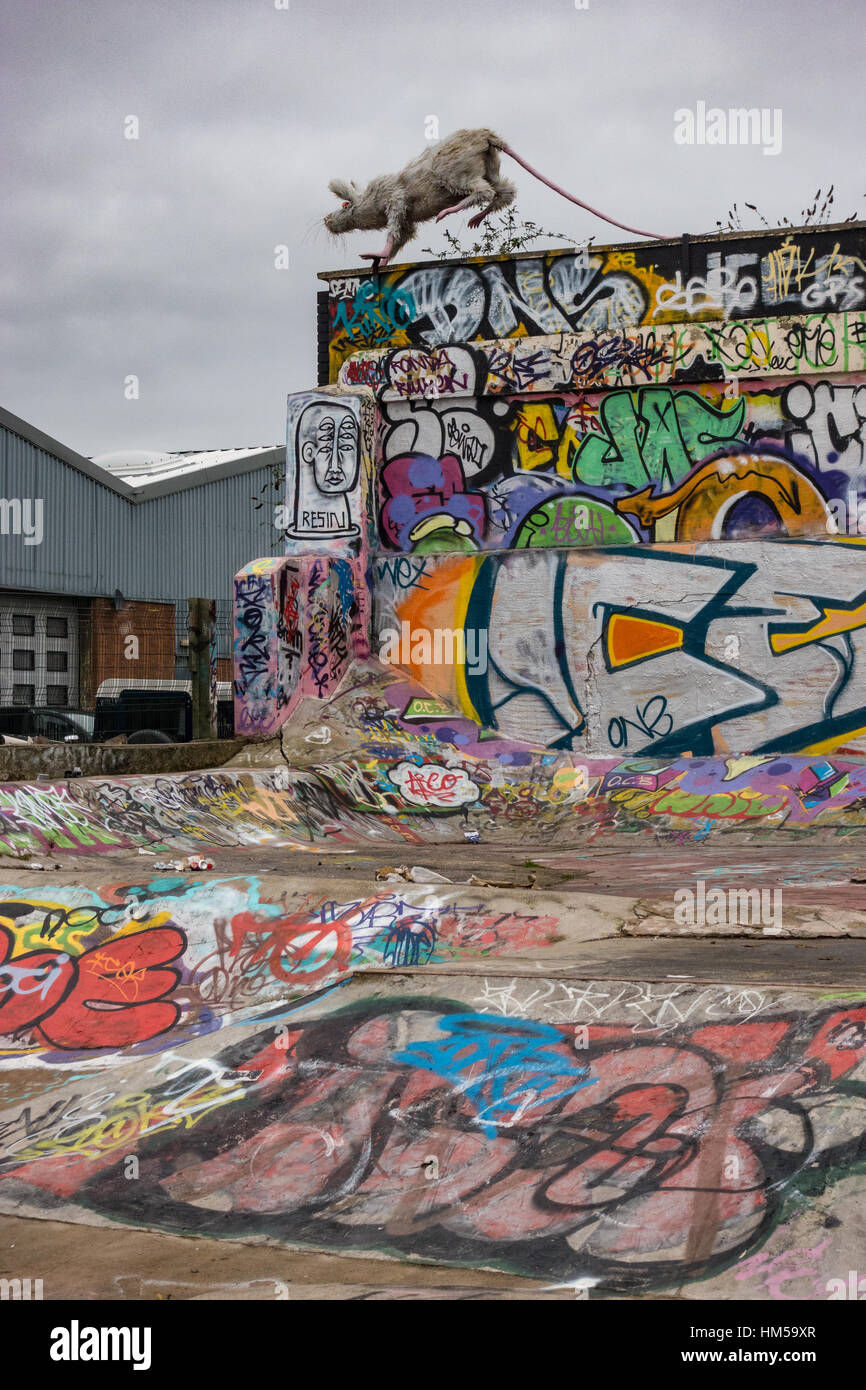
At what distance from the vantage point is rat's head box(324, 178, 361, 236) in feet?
62.4

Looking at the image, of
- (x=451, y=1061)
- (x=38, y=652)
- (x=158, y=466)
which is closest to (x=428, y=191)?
(x=38, y=652)

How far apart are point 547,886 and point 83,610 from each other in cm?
2201

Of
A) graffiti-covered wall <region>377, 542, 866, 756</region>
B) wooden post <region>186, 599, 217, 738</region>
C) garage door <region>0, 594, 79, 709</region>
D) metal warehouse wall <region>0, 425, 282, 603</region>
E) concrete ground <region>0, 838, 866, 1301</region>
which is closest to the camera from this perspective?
concrete ground <region>0, 838, 866, 1301</region>

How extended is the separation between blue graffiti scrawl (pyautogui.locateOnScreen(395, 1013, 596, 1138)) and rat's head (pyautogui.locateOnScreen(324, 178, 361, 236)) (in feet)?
49.8

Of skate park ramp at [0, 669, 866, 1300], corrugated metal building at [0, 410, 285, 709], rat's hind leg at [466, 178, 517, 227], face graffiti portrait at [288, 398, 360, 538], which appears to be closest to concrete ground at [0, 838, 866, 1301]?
skate park ramp at [0, 669, 866, 1300]

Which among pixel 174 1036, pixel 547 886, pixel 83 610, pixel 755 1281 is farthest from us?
pixel 83 610

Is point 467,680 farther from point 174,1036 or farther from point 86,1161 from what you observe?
point 86,1161

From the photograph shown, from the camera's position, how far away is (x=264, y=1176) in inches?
245

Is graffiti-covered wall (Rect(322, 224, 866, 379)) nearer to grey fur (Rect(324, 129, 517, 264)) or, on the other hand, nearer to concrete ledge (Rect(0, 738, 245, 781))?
grey fur (Rect(324, 129, 517, 264))

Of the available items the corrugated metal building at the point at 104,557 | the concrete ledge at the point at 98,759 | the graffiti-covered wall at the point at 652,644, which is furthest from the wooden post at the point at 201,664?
the corrugated metal building at the point at 104,557

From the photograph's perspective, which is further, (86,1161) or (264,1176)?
(86,1161)

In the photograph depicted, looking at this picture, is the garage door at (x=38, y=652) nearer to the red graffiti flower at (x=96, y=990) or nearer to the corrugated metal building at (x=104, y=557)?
the corrugated metal building at (x=104, y=557)

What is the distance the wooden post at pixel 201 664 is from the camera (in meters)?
17.1
